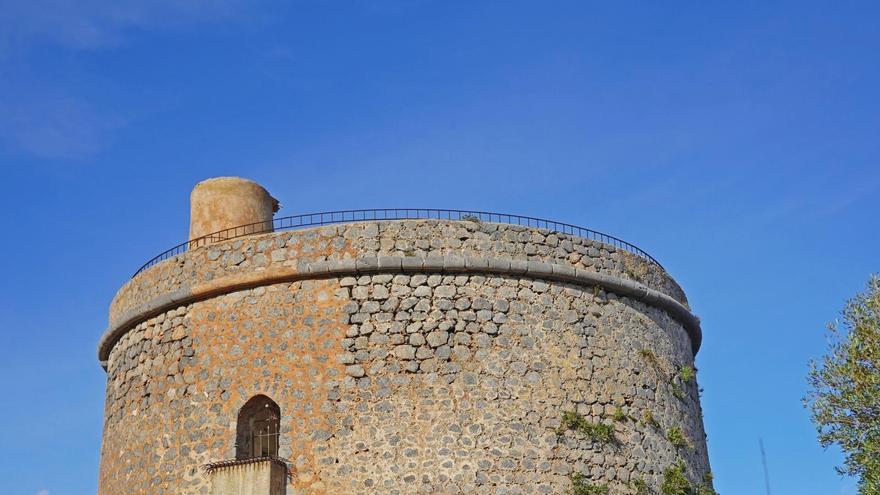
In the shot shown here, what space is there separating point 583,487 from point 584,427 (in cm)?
77

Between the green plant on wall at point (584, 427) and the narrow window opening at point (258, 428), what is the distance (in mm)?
3521

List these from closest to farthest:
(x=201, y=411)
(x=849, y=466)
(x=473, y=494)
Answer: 1. (x=473, y=494)
2. (x=201, y=411)
3. (x=849, y=466)

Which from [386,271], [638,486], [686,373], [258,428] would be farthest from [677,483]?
[258,428]

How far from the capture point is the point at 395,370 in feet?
43.9

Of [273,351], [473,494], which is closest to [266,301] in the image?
[273,351]

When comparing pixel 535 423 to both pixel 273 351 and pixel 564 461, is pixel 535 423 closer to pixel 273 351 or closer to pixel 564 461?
pixel 564 461

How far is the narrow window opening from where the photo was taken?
13.5m

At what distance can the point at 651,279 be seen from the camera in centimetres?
1565

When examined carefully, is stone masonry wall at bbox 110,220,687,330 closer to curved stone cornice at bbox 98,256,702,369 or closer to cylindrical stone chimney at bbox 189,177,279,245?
curved stone cornice at bbox 98,256,702,369

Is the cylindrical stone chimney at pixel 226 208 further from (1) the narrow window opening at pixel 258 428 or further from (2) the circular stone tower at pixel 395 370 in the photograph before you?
(1) the narrow window opening at pixel 258 428

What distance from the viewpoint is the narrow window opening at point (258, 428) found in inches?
531

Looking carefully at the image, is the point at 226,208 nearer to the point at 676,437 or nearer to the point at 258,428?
the point at 258,428

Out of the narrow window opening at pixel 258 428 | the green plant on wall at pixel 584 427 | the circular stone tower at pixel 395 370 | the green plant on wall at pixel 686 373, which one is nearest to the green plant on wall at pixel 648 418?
the circular stone tower at pixel 395 370

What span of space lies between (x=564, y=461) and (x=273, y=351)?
3.85m
